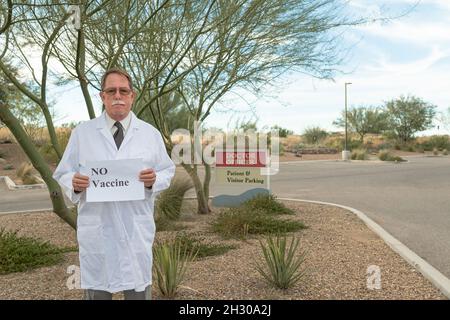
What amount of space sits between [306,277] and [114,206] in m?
3.11

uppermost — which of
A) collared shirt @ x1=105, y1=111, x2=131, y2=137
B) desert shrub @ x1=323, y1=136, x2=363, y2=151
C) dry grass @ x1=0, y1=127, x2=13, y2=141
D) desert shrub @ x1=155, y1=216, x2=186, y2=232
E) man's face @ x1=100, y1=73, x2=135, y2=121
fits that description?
dry grass @ x1=0, y1=127, x2=13, y2=141

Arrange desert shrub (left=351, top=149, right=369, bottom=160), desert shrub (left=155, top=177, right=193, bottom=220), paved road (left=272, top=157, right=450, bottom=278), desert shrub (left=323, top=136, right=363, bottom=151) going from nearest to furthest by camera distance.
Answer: paved road (left=272, top=157, right=450, bottom=278) → desert shrub (left=155, top=177, right=193, bottom=220) → desert shrub (left=351, top=149, right=369, bottom=160) → desert shrub (left=323, top=136, right=363, bottom=151)

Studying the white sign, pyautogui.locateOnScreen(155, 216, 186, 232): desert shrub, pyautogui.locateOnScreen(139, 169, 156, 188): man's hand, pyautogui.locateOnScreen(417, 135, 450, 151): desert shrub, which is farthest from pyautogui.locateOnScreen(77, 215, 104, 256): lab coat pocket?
pyautogui.locateOnScreen(417, 135, 450, 151): desert shrub

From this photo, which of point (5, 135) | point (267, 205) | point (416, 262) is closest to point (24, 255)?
point (416, 262)

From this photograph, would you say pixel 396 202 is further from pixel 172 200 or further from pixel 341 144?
pixel 341 144

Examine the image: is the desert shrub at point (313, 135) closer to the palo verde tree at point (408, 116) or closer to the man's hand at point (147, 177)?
the palo verde tree at point (408, 116)

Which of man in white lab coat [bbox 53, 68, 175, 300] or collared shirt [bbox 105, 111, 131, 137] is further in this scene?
collared shirt [bbox 105, 111, 131, 137]

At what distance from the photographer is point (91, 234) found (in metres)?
3.32

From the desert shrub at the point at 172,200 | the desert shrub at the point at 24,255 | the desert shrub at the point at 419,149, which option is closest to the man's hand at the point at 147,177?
the desert shrub at the point at 24,255

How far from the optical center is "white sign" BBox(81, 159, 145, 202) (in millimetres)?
3275

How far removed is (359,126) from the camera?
63594 mm

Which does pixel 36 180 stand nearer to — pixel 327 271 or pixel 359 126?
pixel 327 271

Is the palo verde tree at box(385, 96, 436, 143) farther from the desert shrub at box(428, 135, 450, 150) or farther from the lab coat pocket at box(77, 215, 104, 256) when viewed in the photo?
the lab coat pocket at box(77, 215, 104, 256)

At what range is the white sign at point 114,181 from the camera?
328 centimetres
